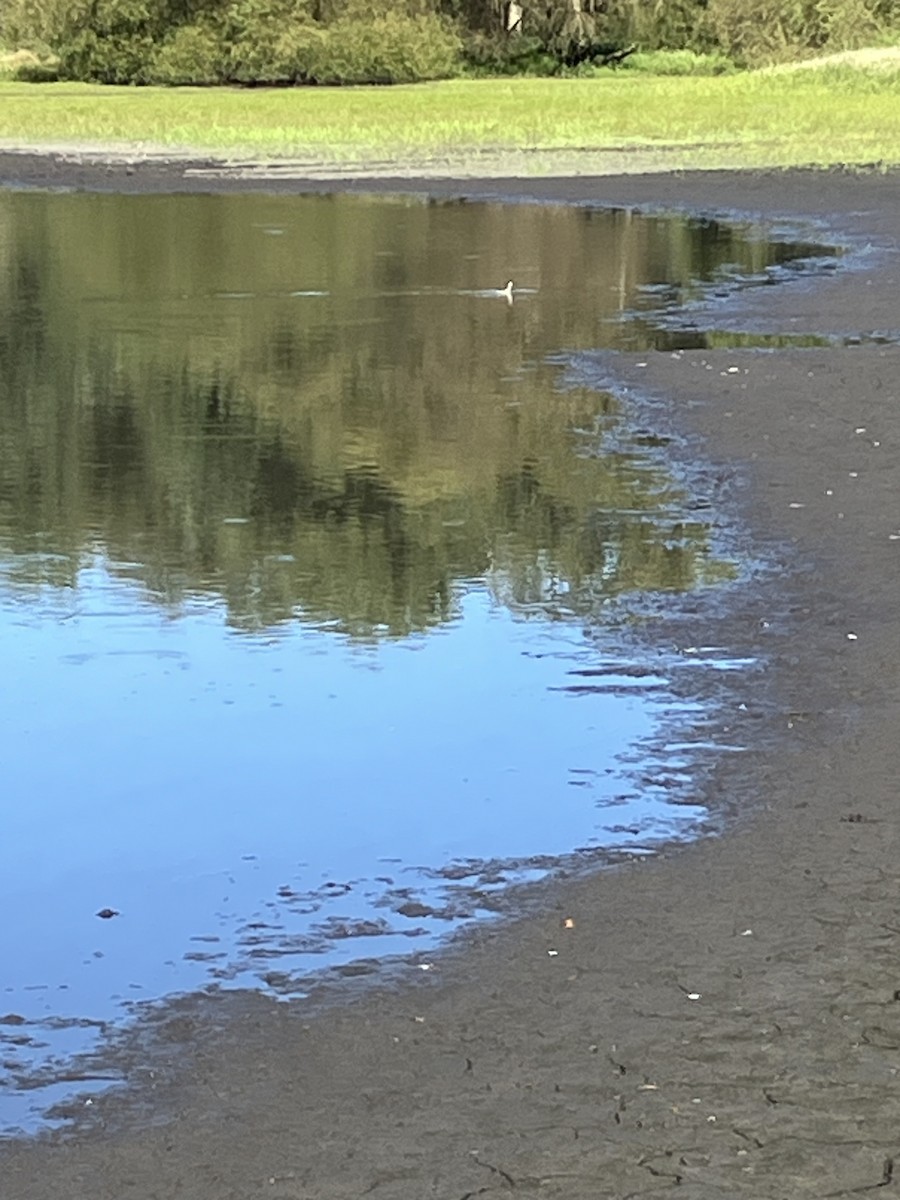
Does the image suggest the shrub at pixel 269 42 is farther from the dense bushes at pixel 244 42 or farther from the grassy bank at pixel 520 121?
the grassy bank at pixel 520 121

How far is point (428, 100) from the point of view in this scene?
5778cm

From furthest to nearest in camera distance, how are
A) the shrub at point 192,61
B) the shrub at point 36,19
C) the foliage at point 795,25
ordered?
the shrub at point 36,19
the shrub at point 192,61
the foliage at point 795,25

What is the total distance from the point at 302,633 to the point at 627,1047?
4.42 meters

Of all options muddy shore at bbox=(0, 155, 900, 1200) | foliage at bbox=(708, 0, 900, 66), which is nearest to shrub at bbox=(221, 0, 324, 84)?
foliage at bbox=(708, 0, 900, 66)

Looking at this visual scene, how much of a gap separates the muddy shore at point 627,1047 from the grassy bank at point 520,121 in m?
32.1

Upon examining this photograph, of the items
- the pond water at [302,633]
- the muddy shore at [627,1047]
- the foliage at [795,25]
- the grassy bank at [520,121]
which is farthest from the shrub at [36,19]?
the muddy shore at [627,1047]

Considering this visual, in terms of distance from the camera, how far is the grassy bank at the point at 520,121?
4234 cm

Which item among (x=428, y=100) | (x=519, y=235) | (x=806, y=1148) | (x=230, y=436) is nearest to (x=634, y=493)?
(x=230, y=436)

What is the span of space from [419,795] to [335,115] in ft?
155

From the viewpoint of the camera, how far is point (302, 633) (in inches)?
380

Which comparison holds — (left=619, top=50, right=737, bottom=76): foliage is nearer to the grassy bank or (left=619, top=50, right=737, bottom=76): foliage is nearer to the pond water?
the grassy bank

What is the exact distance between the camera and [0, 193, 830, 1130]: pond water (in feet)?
21.4

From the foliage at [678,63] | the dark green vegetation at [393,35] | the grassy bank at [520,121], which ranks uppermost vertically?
the dark green vegetation at [393,35]

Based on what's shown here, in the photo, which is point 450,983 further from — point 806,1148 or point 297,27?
point 297,27
